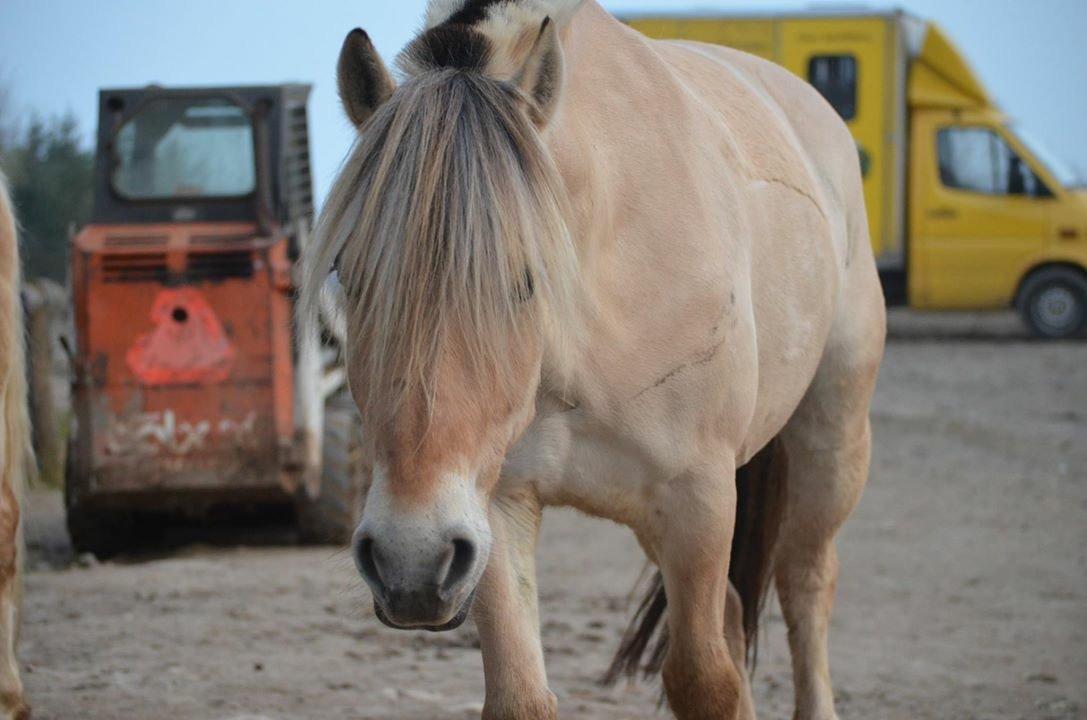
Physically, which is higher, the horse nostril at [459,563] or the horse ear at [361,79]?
the horse ear at [361,79]

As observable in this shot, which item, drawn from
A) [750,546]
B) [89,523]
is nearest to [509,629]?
[750,546]

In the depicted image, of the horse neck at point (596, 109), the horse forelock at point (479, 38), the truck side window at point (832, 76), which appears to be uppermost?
the horse forelock at point (479, 38)

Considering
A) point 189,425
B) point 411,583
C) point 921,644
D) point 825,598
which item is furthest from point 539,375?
point 189,425

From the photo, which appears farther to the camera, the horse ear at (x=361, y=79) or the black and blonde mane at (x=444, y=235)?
the horse ear at (x=361, y=79)

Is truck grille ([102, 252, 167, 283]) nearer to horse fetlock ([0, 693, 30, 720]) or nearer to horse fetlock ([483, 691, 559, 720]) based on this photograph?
horse fetlock ([0, 693, 30, 720])

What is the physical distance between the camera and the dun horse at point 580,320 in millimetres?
2330

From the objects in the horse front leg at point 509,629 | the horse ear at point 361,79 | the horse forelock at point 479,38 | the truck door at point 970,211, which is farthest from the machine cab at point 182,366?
the truck door at point 970,211

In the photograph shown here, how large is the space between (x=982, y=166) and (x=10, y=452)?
45.3ft

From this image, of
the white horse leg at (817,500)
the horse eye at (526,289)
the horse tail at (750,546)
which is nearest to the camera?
the horse eye at (526,289)

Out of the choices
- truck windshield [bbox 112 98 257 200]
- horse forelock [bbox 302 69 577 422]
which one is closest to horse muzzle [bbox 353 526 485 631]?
horse forelock [bbox 302 69 577 422]

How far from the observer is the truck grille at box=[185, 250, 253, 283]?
7004 mm

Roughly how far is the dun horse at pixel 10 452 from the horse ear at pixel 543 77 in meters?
2.00

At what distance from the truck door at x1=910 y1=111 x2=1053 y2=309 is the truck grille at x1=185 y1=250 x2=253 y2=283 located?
1062 centimetres

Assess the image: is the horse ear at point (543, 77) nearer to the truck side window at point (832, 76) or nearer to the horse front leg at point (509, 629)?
the horse front leg at point (509, 629)
